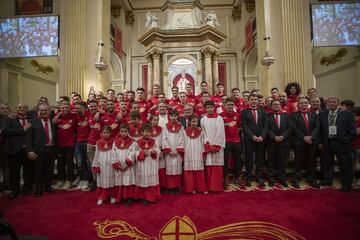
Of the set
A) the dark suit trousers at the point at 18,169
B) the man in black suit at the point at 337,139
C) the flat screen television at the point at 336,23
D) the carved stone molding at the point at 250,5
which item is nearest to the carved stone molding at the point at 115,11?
the carved stone molding at the point at 250,5

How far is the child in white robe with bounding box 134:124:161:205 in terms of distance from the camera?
148 inches

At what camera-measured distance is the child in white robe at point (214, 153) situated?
427 cm

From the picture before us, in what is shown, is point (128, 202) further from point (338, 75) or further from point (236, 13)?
point (236, 13)

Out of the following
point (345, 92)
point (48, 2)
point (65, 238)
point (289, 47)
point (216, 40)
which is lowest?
point (65, 238)

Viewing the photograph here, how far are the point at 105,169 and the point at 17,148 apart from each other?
1.89m

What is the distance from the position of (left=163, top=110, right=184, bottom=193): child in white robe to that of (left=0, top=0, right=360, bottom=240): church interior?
25 cm

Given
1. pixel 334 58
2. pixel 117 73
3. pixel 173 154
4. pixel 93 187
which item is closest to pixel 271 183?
pixel 173 154

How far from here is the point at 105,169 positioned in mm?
3830

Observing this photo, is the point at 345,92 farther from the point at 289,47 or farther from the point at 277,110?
the point at 277,110

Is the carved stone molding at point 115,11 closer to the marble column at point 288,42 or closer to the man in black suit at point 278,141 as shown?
the marble column at point 288,42

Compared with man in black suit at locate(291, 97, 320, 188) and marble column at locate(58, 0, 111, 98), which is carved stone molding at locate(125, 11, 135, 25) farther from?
man in black suit at locate(291, 97, 320, 188)

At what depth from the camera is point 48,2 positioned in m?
9.22

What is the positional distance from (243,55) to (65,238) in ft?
44.0

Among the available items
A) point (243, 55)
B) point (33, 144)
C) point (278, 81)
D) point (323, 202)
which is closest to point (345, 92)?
point (278, 81)
